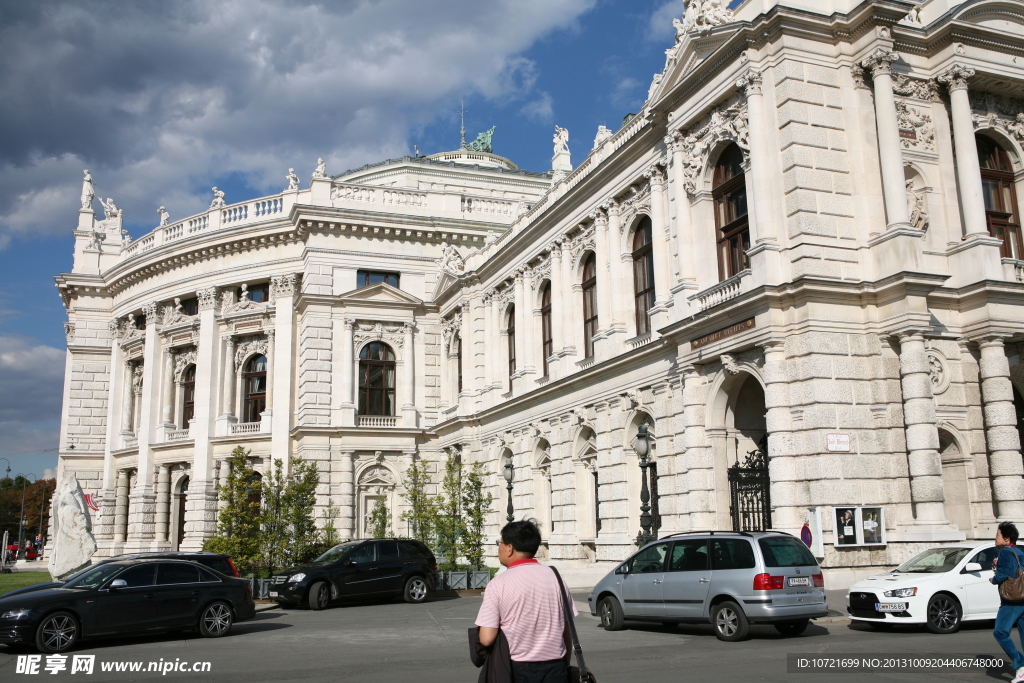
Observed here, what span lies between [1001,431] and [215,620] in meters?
17.8

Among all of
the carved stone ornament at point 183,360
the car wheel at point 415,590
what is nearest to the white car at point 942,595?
the car wheel at point 415,590

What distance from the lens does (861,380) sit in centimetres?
2164

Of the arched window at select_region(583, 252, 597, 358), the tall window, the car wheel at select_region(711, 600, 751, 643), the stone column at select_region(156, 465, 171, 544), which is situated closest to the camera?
the car wheel at select_region(711, 600, 751, 643)

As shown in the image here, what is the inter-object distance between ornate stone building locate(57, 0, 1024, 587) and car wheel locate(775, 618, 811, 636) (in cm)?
503

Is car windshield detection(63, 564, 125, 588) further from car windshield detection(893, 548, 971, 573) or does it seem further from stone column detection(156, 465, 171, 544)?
stone column detection(156, 465, 171, 544)

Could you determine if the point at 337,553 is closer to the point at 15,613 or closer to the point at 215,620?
the point at 215,620

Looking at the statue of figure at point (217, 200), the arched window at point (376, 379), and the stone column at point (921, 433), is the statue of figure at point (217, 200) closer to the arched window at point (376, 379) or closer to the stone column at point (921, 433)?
the arched window at point (376, 379)

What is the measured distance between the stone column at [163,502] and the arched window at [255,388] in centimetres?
556

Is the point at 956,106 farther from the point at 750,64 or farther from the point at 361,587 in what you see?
the point at 361,587

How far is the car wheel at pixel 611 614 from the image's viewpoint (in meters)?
17.2

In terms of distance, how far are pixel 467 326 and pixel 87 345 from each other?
1084 inches

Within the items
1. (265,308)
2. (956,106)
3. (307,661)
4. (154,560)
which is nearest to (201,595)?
(154,560)

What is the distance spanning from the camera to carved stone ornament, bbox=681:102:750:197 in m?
24.4

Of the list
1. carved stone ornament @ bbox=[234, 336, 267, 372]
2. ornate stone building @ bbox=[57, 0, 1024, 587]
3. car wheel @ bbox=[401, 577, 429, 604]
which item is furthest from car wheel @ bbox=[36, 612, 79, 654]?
carved stone ornament @ bbox=[234, 336, 267, 372]
